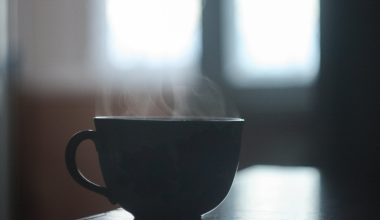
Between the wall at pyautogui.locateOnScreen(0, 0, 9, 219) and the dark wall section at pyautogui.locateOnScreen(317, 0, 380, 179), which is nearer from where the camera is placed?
the dark wall section at pyautogui.locateOnScreen(317, 0, 380, 179)

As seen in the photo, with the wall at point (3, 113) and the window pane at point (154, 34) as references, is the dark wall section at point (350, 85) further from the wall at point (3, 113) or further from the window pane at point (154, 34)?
the wall at point (3, 113)

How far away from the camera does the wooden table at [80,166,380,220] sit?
0.48 meters

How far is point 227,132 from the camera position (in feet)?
1.27

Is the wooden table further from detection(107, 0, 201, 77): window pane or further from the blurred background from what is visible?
detection(107, 0, 201, 77): window pane

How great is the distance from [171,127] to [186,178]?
0.12 feet

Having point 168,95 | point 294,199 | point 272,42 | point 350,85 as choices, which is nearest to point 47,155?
point 168,95

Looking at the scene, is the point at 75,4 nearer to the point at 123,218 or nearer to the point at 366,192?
the point at 366,192

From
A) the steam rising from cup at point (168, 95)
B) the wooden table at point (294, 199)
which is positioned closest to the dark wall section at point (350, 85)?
the steam rising from cup at point (168, 95)

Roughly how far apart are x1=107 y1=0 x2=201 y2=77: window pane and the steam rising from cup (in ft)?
0.19

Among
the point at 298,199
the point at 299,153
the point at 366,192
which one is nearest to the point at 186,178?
the point at 298,199

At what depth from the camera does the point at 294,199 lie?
0.58 meters

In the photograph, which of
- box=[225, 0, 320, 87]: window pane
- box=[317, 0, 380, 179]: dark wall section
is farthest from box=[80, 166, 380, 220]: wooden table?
box=[225, 0, 320, 87]: window pane

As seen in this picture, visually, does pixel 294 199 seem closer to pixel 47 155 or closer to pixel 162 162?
Answer: pixel 162 162

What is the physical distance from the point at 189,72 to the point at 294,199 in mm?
1291
